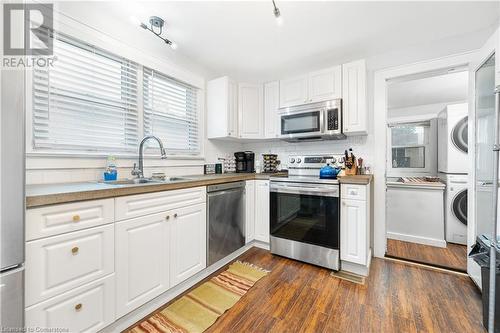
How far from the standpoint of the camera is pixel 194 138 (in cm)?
283

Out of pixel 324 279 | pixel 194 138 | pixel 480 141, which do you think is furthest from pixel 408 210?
pixel 194 138

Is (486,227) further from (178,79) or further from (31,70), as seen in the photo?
(31,70)

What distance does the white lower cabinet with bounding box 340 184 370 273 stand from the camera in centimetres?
203

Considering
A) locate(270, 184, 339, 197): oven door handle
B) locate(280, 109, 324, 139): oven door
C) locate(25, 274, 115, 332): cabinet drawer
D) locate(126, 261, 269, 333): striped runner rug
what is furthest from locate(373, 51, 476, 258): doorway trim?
locate(25, 274, 115, 332): cabinet drawer

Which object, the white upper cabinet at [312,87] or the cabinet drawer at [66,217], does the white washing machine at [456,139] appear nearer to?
the white upper cabinet at [312,87]

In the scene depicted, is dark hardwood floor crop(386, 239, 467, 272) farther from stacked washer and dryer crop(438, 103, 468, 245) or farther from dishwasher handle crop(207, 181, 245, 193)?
dishwasher handle crop(207, 181, 245, 193)

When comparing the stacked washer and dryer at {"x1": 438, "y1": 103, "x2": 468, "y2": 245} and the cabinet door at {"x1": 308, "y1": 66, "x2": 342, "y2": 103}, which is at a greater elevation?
the cabinet door at {"x1": 308, "y1": 66, "x2": 342, "y2": 103}

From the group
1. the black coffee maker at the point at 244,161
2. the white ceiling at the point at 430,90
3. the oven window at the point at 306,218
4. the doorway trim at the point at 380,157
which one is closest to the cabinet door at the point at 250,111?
the black coffee maker at the point at 244,161

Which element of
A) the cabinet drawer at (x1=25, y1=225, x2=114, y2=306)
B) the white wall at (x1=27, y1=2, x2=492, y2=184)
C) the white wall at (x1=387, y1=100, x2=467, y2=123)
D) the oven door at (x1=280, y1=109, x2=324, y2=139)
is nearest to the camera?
the cabinet drawer at (x1=25, y1=225, x2=114, y2=306)

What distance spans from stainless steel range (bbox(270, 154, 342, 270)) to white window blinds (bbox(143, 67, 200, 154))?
126 cm

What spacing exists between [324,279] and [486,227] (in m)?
1.50

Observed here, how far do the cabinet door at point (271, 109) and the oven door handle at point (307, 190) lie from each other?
862 mm

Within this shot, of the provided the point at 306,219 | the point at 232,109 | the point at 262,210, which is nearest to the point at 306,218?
the point at 306,219

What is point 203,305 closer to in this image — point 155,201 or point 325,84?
point 155,201
